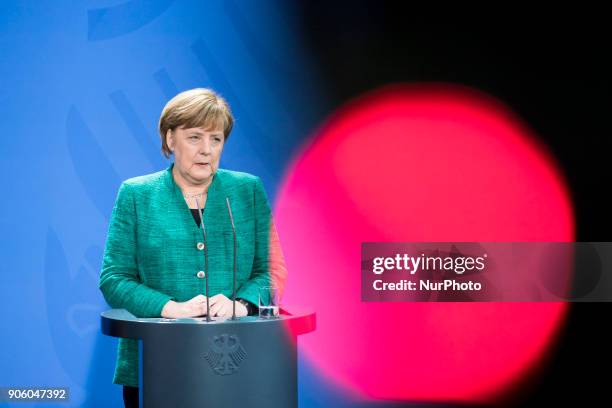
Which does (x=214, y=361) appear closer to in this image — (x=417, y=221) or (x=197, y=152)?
(x=197, y=152)

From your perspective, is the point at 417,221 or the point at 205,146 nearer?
the point at 205,146

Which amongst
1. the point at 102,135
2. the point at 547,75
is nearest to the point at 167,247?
the point at 102,135

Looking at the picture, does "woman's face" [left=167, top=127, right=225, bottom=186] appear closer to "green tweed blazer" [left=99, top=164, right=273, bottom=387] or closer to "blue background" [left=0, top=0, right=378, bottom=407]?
"green tweed blazer" [left=99, top=164, right=273, bottom=387]

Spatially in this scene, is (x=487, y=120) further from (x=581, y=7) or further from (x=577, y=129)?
(x=581, y=7)

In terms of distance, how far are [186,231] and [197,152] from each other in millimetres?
333

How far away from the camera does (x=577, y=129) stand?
14.1 feet

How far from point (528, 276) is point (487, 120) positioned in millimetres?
862

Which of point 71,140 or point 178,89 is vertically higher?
point 178,89

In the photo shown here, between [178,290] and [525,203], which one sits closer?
[178,290]

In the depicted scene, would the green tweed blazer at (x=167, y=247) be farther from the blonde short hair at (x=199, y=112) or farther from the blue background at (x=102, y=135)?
the blue background at (x=102, y=135)

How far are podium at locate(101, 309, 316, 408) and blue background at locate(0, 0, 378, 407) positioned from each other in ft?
4.98

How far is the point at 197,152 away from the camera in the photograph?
334 centimetres

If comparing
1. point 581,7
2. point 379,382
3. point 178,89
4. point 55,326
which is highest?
point 581,7

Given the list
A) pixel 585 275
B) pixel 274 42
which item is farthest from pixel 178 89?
pixel 585 275
